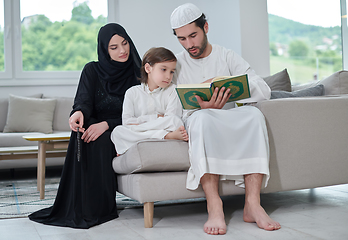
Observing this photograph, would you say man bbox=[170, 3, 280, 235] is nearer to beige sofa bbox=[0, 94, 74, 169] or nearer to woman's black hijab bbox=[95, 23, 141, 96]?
woman's black hijab bbox=[95, 23, 141, 96]

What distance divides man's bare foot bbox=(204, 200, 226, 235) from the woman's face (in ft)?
3.58

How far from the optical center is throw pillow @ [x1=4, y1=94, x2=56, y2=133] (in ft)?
13.5

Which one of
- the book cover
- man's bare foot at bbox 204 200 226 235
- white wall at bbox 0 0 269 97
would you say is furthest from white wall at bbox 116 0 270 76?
man's bare foot at bbox 204 200 226 235

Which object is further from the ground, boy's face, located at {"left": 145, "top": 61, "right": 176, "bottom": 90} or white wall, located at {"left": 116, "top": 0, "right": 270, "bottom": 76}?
white wall, located at {"left": 116, "top": 0, "right": 270, "bottom": 76}

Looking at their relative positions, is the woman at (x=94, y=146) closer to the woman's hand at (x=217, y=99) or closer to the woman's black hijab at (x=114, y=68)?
the woman's black hijab at (x=114, y=68)

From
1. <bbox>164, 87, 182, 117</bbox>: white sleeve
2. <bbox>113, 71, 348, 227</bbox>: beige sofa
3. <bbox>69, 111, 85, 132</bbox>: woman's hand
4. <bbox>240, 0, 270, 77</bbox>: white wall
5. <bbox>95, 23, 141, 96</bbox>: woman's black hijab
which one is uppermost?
<bbox>240, 0, 270, 77</bbox>: white wall

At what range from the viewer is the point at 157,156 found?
5.91 feet

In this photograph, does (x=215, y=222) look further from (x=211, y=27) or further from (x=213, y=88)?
(x=211, y=27)

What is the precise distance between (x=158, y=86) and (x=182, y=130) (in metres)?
0.39

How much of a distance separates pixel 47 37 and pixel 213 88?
3.55 metres

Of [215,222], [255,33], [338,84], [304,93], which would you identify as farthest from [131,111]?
[255,33]

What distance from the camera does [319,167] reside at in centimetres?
208

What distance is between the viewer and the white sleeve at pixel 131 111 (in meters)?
2.11

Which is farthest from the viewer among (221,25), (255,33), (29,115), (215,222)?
(221,25)
